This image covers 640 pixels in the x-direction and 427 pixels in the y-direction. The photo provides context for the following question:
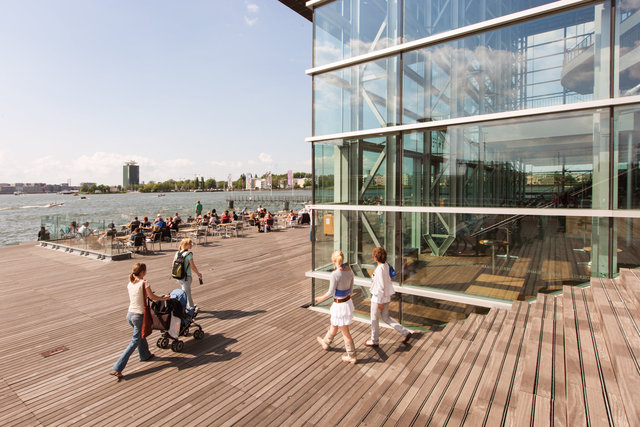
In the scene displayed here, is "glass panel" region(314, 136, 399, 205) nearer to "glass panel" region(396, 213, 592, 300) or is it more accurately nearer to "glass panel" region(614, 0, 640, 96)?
"glass panel" region(396, 213, 592, 300)

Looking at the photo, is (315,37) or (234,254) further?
(234,254)

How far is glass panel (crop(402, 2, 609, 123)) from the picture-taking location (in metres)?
4.69

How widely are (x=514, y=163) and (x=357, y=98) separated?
3.22 m

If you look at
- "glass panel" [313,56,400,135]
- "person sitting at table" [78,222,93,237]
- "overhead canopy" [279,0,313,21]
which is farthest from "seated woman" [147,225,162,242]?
"glass panel" [313,56,400,135]

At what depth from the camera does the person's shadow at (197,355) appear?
4.87 metres

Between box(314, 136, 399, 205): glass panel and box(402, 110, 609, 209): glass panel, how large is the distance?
42cm

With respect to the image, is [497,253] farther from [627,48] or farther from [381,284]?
[627,48]

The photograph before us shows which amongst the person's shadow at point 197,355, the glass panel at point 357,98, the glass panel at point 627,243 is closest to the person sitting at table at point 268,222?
the glass panel at point 357,98

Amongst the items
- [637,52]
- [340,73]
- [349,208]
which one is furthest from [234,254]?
[637,52]

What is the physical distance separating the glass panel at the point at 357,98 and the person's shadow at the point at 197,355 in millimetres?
4562

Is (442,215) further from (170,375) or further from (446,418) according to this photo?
(170,375)

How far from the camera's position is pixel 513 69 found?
5.21m

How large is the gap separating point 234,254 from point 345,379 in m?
9.89

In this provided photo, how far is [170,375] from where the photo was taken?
4637mm
